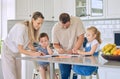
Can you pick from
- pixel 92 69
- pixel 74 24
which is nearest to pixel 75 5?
pixel 74 24

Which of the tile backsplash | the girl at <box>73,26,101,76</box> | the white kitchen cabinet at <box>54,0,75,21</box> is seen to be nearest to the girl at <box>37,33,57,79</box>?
the girl at <box>73,26,101,76</box>

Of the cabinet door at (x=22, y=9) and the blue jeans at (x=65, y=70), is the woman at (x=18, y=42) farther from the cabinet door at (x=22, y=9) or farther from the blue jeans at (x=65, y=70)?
the cabinet door at (x=22, y=9)

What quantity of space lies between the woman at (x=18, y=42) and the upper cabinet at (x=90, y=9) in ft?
6.38

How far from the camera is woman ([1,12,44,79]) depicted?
327 cm

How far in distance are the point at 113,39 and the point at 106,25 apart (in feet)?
1.12

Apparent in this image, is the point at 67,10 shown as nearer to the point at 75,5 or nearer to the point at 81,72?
the point at 75,5

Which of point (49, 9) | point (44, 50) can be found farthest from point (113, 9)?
point (44, 50)

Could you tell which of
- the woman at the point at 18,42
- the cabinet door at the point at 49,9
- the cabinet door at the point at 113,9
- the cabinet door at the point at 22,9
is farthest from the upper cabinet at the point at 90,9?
the woman at the point at 18,42

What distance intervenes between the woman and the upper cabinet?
194 cm

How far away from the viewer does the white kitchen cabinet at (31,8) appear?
16.8 ft

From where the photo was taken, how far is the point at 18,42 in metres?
3.28

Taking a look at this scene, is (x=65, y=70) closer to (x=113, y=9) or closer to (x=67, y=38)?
(x=67, y=38)

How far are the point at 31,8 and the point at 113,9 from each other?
1651 mm

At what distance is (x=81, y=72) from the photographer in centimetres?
307
